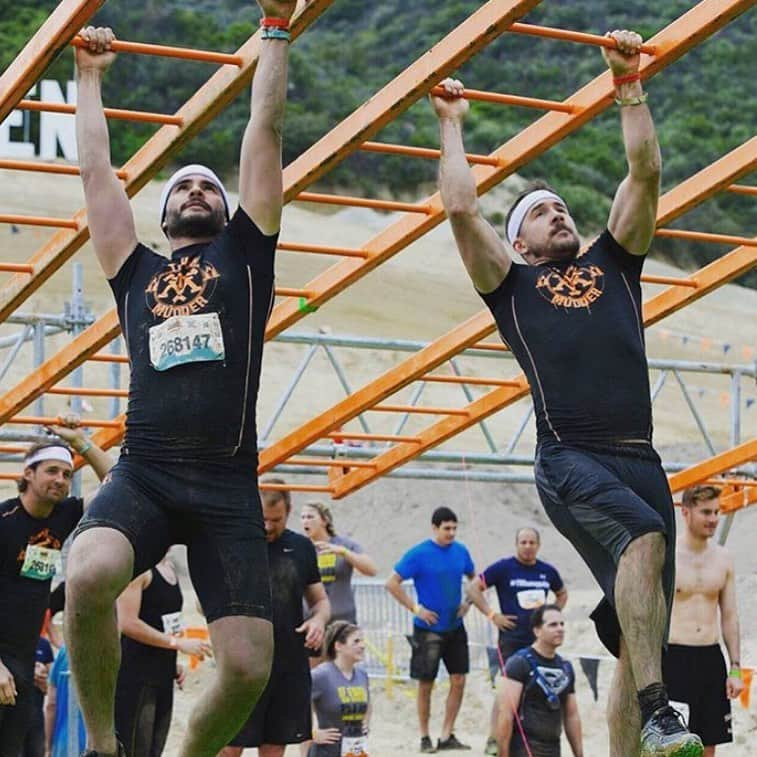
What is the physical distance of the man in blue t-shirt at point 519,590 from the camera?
13.4 metres

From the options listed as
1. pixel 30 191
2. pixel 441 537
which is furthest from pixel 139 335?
pixel 30 191

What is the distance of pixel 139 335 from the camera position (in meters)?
5.60

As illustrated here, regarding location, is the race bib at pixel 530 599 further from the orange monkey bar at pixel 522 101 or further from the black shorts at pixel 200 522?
the black shorts at pixel 200 522

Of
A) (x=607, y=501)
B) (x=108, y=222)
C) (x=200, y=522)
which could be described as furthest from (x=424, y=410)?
(x=200, y=522)

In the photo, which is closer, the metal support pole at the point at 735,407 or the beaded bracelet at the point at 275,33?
the beaded bracelet at the point at 275,33

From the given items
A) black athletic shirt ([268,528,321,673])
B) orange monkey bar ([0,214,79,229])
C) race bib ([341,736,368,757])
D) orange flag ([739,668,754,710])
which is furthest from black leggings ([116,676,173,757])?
orange flag ([739,668,754,710])

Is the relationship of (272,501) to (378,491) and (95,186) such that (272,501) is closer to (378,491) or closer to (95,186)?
(95,186)

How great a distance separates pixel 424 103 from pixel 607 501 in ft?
175

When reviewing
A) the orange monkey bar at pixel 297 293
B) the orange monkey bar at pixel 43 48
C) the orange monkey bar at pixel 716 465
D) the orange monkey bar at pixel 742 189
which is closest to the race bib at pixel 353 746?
the orange monkey bar at pixel 297 293

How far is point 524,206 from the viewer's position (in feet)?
21.5

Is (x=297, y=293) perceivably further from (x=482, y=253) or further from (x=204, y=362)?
(x=204, y=362)

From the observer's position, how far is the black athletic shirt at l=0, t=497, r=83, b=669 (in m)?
9.05

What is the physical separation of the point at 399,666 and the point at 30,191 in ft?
108

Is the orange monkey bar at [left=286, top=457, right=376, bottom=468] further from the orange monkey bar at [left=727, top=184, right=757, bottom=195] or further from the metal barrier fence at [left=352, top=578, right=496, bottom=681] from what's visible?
the metal barrier fence at [left=352, top=578, right=496, bottom=681]
